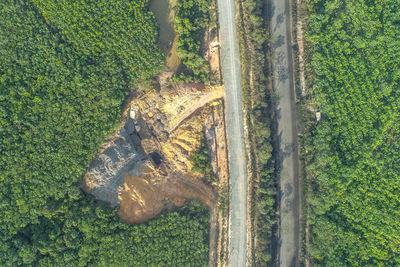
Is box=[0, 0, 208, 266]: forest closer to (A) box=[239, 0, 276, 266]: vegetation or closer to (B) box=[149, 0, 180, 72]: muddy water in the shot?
(B) box=[149, 0, 180, 72]: muddy water

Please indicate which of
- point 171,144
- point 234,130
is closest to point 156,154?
point 171,144

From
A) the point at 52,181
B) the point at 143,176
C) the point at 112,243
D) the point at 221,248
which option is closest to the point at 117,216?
the point at 112,243

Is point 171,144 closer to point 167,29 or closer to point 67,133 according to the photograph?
point 67,133

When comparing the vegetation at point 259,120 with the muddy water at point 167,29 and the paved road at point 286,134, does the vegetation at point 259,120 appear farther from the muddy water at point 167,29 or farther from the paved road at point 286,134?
the muddy water at point 167,29

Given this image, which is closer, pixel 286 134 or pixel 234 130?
pixel 286 134

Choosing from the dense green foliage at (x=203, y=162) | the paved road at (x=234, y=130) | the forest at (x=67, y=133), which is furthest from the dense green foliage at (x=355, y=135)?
the forest at (x=67, y=133)

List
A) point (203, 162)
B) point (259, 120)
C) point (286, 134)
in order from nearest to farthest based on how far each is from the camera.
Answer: point (259, 120) → point (203, 162) → point (286, 134)
